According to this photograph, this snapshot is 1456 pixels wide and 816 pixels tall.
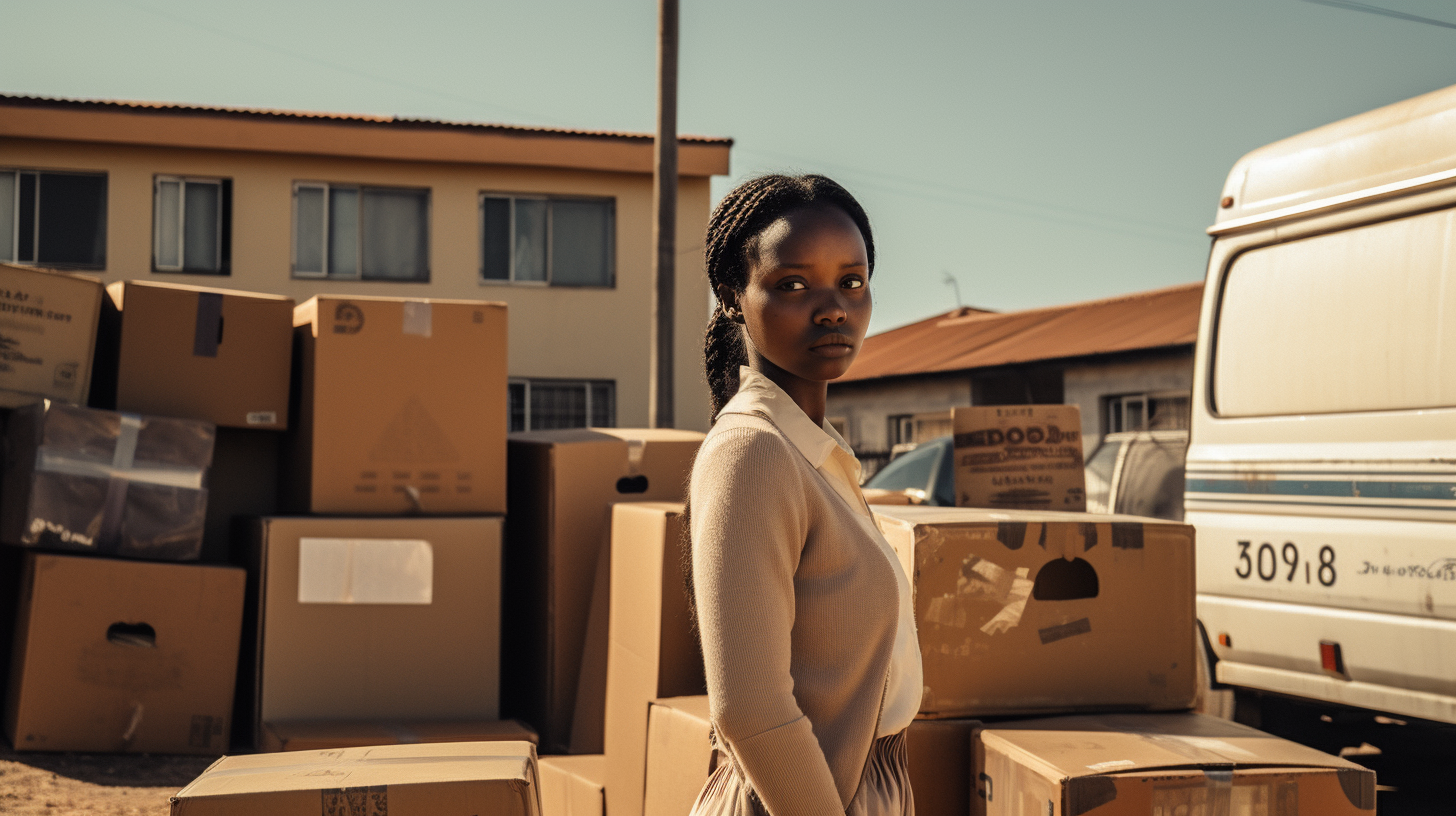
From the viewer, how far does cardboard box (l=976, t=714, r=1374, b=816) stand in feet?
7.44

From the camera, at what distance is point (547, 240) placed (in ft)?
47.1

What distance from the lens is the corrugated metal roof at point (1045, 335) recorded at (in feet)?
50.7

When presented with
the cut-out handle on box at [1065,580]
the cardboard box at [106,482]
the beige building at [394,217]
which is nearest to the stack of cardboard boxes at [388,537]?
the cardboard box at [106,482]

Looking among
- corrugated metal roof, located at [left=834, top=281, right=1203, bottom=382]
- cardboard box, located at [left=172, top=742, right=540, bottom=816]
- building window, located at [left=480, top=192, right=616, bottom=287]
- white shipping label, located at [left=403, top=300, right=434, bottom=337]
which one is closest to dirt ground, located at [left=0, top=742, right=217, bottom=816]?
white shipping label, located at [left=403, top=300, right=434, bottom=337]

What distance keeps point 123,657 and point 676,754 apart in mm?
2474

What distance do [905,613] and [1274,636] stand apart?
11.8ft

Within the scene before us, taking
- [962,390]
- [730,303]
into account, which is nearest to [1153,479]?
[730,303]

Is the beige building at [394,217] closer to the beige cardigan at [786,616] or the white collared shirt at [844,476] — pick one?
the white collared shirt at [844,476]

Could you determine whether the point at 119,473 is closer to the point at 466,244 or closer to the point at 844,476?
the point at 844,476

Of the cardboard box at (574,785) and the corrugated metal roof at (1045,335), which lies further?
the corrugated metal roof at (1045,335)

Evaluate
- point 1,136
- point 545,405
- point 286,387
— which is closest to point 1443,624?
point 286,387

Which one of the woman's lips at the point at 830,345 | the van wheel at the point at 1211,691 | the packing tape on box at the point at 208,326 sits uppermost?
the packing tape on box at the point at 208,326

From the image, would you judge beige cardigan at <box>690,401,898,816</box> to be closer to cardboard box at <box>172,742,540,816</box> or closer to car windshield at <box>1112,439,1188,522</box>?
cardboard box at <box>172,742,540,816</box>

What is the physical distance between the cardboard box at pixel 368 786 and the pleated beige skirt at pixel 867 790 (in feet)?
2.07
